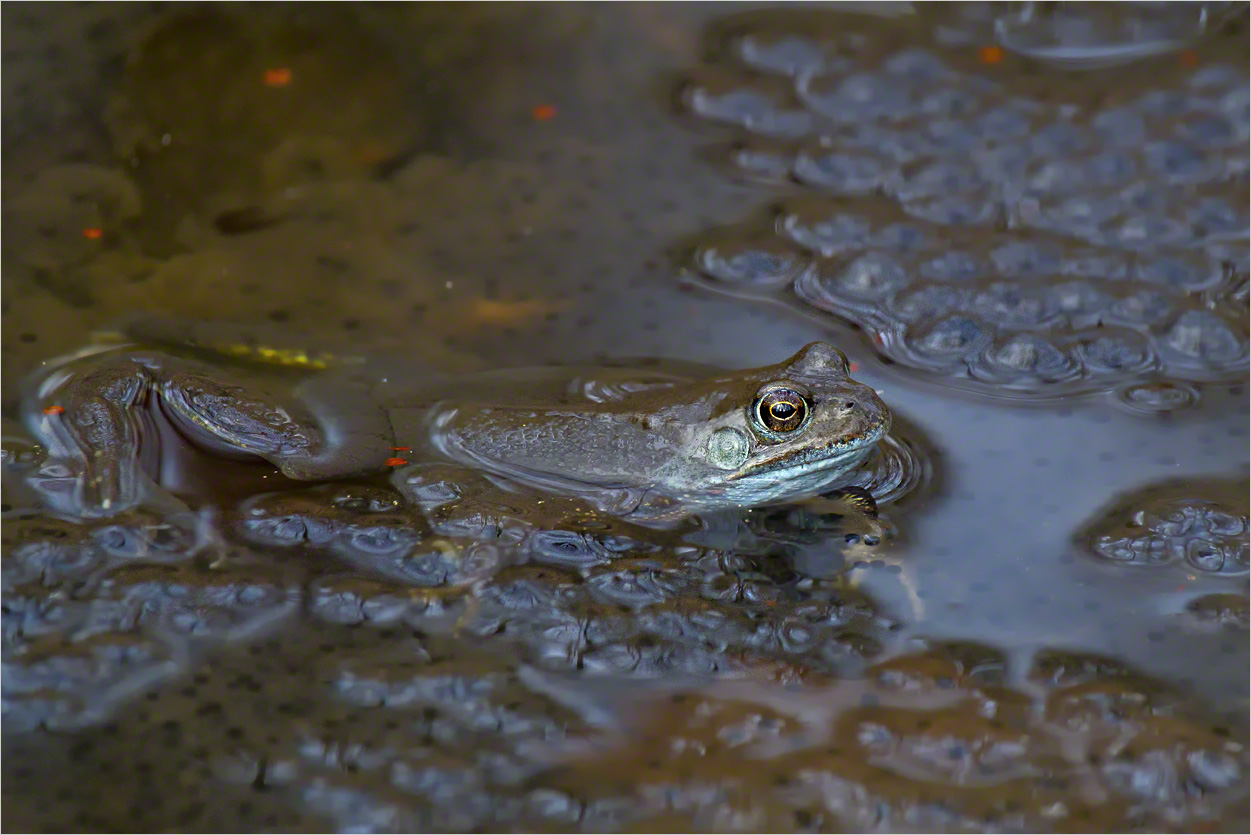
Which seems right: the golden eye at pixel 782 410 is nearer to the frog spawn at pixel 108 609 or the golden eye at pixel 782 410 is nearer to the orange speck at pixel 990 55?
the frog spawn at pixel 108 609

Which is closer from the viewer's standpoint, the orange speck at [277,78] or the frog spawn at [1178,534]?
the frog spawn at [1178,534]

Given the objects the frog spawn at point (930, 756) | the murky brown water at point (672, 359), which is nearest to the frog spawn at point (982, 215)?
the murky brown water at point (672, 359)

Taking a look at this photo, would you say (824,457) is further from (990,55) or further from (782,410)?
(990,55)

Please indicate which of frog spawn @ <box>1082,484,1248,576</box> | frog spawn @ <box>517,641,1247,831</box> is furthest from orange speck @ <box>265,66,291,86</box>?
frog spawn @ <box>1082,484,1248,576</box>

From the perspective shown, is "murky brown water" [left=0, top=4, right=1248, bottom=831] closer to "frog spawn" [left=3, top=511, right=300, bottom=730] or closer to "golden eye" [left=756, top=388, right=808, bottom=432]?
"frog spawn" [left=3, top=511, right=300, bottom=730]

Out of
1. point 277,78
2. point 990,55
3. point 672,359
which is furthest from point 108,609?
point 990,55

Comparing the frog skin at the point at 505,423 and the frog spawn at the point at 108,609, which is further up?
the frog skin at the point at 505,423
